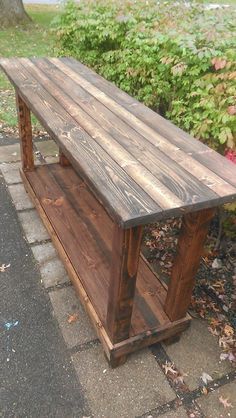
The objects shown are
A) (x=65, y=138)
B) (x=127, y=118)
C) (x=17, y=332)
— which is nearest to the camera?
(x=65, y=138)

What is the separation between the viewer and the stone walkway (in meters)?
1.97

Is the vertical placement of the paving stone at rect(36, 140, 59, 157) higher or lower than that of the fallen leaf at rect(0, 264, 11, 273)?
higher

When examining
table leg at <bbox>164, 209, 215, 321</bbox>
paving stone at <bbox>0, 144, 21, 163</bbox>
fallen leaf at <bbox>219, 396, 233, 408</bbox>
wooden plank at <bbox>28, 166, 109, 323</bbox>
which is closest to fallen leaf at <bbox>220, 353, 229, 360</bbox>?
fallen leaf at <bbox>219, 396, 233, 408</bbox>

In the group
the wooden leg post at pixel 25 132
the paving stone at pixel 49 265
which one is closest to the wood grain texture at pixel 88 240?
the wooden leg post at pixel 25 132

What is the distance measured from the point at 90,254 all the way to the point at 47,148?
6.89 ft

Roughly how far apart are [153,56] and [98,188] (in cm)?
194

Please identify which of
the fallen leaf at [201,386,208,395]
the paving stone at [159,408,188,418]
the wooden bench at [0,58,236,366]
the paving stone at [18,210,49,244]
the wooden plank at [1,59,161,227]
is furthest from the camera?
the paving stone at [18,210,49,244]

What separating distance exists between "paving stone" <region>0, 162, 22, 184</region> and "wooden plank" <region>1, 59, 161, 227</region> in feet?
4.62

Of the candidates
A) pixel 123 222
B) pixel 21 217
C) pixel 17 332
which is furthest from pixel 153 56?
pixel 17 332

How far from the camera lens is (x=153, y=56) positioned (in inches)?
119

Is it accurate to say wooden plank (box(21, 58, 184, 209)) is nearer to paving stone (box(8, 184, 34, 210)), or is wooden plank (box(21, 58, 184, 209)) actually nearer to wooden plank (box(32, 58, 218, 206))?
wooden plank (box(32, 58, 218, 206))

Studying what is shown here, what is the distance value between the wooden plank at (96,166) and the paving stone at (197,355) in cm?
123

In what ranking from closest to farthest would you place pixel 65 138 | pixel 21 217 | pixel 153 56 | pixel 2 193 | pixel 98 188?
pixel 98 188, pixel 65 138, pixel 153 56, pixel 21 217, pixel 2 193

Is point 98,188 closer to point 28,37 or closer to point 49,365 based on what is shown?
point 49,365
